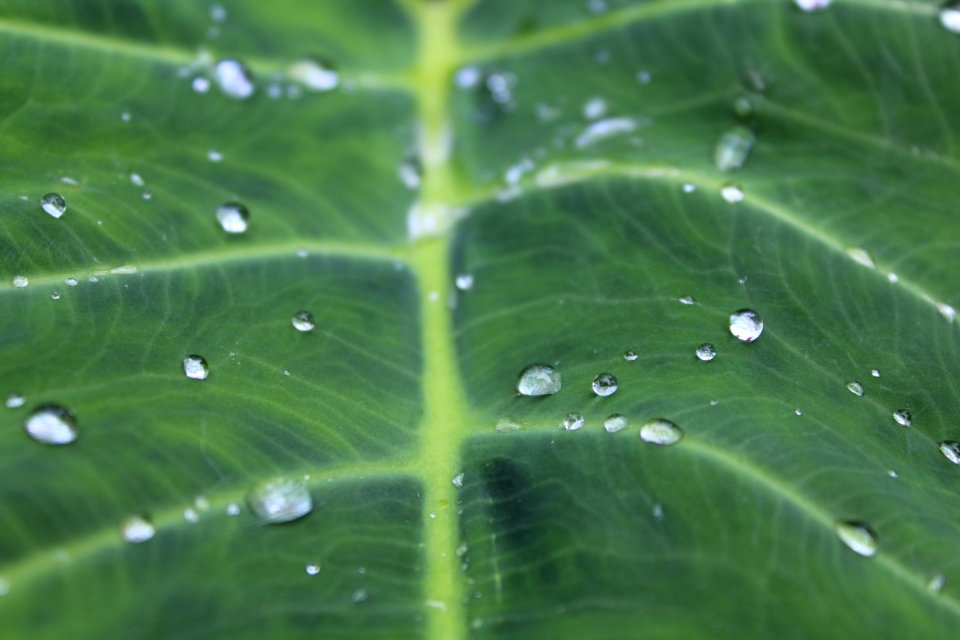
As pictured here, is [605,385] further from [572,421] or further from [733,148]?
[733,148]

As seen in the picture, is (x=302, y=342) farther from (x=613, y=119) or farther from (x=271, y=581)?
(x=613, y=119)

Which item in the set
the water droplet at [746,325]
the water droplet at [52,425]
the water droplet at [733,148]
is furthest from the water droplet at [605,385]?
the water droplet at [52,425]

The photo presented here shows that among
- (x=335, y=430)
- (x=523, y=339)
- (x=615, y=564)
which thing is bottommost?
(x=615, y=564)

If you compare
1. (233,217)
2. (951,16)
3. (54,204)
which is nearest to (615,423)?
(233,217)

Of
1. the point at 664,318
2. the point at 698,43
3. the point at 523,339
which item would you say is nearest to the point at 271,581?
the point at 523,339

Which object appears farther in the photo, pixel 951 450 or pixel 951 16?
pixel 951 16

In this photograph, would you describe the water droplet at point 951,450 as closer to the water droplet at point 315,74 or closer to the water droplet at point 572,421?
the water droplet at point 572,421
